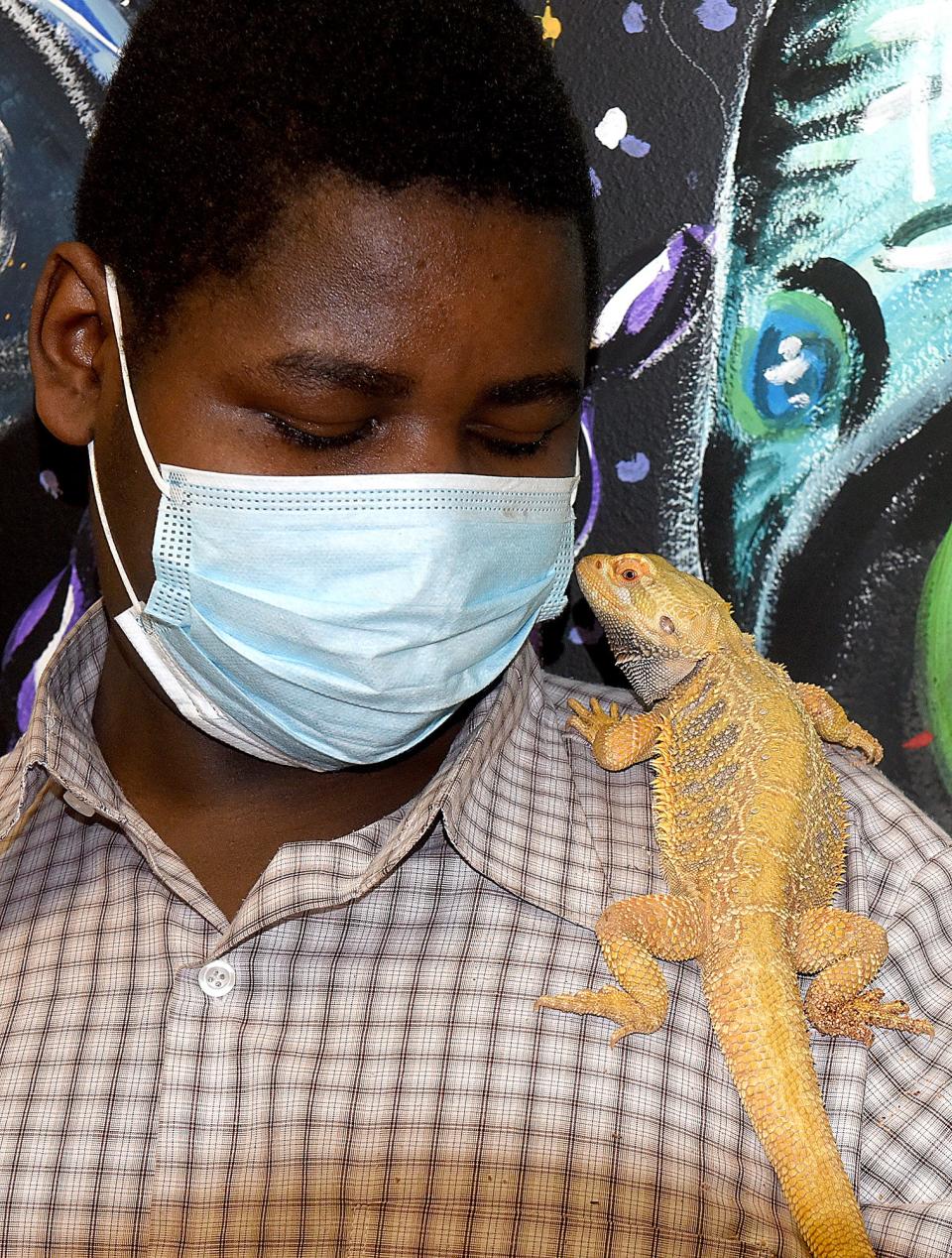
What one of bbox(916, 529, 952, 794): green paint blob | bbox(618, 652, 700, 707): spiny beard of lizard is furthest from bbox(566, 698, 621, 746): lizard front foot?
bbox(916, 529, 952, 794): green paint blob

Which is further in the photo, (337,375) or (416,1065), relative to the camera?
(416,1065)

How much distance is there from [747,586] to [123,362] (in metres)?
1.13

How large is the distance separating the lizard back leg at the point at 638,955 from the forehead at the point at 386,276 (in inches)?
27.1

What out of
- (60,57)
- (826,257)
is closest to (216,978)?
(826,257)

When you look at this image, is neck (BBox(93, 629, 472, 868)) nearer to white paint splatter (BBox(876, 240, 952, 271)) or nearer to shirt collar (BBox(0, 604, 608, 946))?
shirt collar (BBox(0, 604, 608, 946))

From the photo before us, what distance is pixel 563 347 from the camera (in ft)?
4.99

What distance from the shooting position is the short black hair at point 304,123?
142cm

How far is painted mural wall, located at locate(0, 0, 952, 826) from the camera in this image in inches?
80.8

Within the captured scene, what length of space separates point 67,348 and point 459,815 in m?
0.77

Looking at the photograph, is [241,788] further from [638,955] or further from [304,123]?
[304,123]

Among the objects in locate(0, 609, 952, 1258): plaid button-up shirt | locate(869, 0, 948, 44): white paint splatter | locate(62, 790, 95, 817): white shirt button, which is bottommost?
locate(0, 609, 952, 1258): plaid button-up shirt

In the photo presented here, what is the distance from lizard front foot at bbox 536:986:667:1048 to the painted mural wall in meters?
0.82

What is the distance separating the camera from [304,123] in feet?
4.69

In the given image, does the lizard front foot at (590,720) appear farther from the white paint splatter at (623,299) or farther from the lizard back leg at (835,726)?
the white paint splatter at (623,299)
